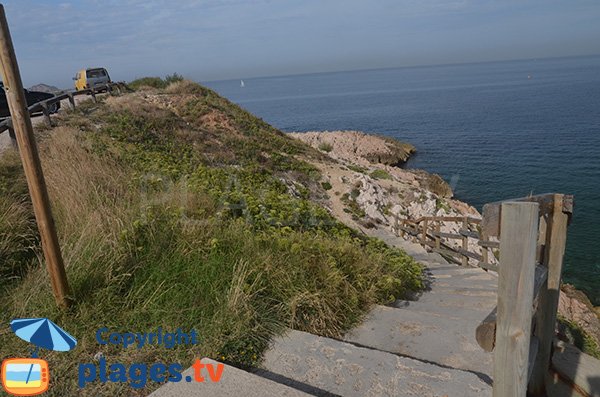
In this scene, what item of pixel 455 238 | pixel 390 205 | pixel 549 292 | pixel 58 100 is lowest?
pixel 390 205

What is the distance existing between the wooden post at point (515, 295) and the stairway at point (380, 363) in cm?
60

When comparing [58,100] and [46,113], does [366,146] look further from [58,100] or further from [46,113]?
[46,113]

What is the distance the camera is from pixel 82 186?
6.01 meters

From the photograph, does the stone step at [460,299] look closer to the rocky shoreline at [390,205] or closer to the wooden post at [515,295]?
the rocky shoreline at [390,205]

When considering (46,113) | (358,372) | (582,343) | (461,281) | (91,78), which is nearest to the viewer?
(358,372)

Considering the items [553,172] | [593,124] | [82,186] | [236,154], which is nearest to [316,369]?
[82,186]

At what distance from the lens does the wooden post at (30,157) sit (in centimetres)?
313

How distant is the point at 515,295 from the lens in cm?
236

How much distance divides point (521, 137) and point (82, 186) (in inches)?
1722

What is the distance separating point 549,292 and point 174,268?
3491mm

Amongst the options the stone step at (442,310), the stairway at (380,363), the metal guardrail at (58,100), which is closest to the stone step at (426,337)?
the stairway at (380,363)

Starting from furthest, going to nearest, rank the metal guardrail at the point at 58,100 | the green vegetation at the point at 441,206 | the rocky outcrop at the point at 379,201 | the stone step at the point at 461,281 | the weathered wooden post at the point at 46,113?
the green vegetation at the point at 441,206
the rocky outcrop at the point at 379,201
the weathered wooden post at the point at 46,113
the metal guardrail at the point at 58,100
the stone step at the point at 461,281

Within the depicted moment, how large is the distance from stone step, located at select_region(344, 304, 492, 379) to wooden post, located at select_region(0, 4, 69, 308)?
2722 millimetres

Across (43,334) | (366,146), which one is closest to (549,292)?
(43,334)
